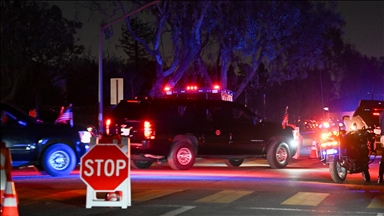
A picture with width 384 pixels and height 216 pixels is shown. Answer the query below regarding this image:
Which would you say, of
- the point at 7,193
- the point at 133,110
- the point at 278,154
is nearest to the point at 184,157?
the point at 133,110

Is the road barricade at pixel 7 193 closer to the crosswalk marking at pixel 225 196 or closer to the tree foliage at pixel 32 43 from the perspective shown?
the crosswalk marking at pixel 225 196

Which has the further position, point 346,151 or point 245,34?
point 245,34

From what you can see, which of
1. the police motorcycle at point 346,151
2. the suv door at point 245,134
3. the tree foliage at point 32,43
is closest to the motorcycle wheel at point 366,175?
the police motorcycle at point 346,151

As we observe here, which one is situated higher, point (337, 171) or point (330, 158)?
point (330, 158)

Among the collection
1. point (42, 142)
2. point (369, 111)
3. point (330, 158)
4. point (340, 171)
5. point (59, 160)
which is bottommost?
point (340, 171)

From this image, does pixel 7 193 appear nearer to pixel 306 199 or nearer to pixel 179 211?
pixel 179 211

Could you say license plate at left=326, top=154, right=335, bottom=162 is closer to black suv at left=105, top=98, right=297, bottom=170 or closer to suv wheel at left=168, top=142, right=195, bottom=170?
black suv at left=105, top=98, right=297, bottom=170

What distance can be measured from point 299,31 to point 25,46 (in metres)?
18.5

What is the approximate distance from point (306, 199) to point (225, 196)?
5.06 ft

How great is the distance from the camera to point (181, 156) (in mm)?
18359

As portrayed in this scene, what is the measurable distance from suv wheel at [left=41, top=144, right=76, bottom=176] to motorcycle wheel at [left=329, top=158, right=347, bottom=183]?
6.33 metres

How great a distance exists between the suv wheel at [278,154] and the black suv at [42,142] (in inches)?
226

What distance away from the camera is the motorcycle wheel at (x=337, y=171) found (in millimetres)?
14914

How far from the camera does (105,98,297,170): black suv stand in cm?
1778
